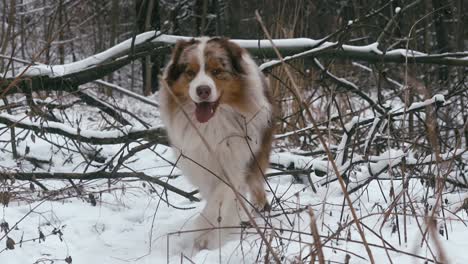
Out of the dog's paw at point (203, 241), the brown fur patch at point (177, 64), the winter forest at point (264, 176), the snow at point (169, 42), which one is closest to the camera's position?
the winter forest at point (264, 176)

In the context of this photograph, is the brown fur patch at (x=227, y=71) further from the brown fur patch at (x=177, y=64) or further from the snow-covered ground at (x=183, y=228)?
the snow-covered ground at (x=183, y=228)

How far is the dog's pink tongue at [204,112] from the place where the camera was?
3969mm

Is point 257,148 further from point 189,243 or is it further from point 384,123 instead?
point 384,123

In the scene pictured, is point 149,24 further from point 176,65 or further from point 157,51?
point 176,65

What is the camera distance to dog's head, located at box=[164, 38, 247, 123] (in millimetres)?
3896

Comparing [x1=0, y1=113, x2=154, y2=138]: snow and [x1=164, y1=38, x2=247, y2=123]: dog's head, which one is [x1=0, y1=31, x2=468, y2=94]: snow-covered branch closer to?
[x1=0, y1=113, x2=154, y2=138]: snow

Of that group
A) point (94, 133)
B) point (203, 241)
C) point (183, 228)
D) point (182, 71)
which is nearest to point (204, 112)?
point (182, 71)

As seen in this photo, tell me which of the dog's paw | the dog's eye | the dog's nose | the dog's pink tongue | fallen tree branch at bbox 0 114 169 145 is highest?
the dog's eye

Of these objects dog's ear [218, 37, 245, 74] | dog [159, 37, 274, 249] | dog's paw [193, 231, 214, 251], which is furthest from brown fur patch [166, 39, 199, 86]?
dog's paw [193, 231, 214, 251]

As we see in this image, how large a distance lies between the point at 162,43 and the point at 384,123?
6.83 ft

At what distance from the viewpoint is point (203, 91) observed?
12.6 feet

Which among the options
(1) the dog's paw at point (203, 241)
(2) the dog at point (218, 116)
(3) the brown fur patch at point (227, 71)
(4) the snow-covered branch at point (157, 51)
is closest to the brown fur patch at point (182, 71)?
(2) the dog at point (218, 116)

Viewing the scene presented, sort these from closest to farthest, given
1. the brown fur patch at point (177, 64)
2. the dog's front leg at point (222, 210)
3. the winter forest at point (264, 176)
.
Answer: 1. the winter forest at point (264, 176)
2. the dog's front leg at point (222, 210)
3. the brown fur patch at point (177, 64)

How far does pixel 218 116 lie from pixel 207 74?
346 millimetres
